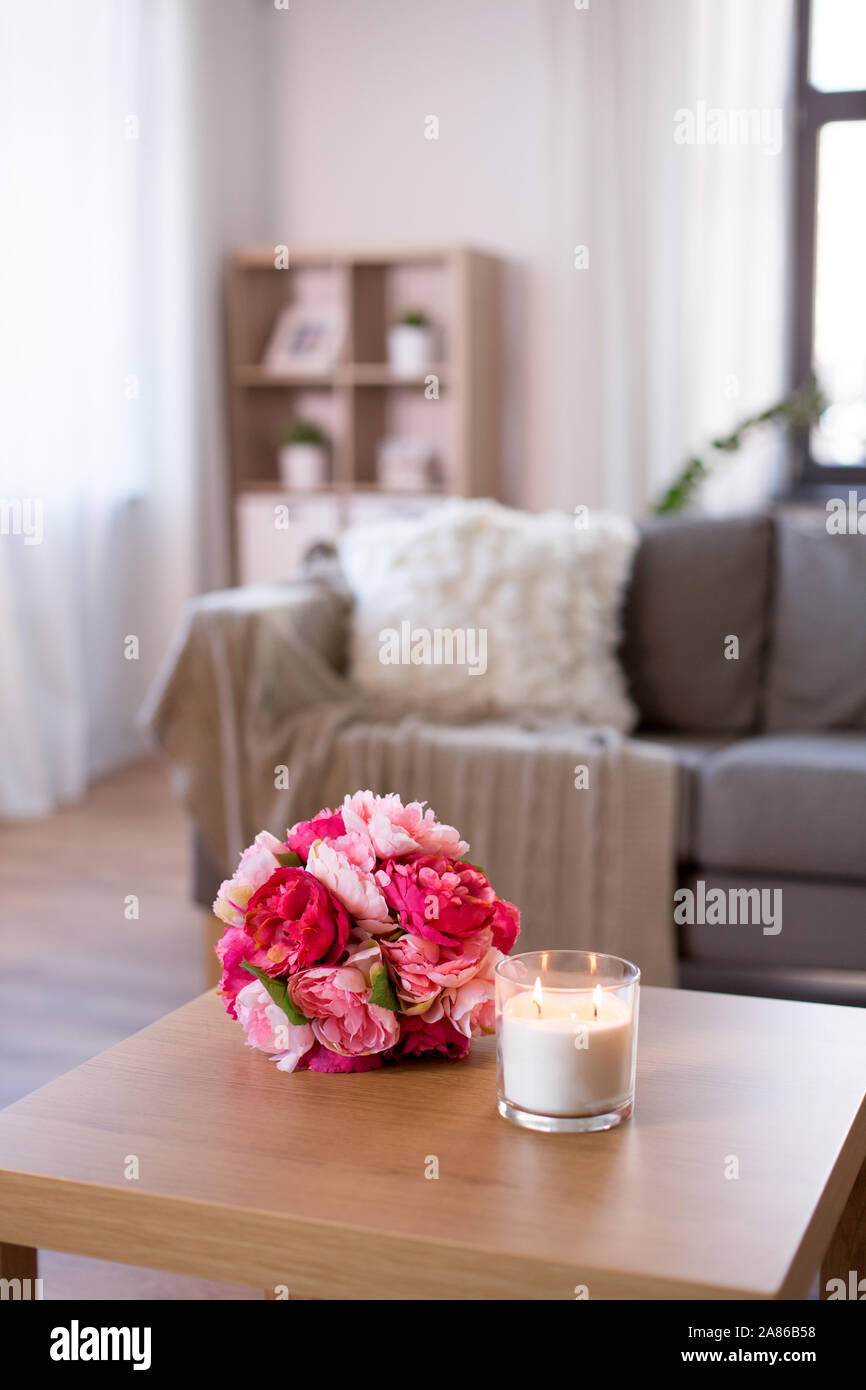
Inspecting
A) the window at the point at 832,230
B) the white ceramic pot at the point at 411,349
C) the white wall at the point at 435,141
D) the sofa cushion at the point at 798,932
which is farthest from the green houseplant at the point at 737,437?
the sofa cushion at the point at 798,932

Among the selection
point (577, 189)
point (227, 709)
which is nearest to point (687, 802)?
point (227, 709)

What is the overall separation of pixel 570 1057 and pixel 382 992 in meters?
0.16

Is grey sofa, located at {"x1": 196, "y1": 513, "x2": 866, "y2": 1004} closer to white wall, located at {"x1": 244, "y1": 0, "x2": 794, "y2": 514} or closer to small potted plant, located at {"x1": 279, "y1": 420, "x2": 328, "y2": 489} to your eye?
white wall, located at {"x1": 244, "y1": 0, "x2": 794, "y2": 514}

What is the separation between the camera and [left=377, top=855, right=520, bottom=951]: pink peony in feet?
3.64

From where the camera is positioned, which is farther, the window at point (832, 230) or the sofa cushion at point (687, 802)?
the window at point (832, 230)

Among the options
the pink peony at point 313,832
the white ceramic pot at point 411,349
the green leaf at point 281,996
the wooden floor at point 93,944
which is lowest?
the wooden floor at point 93,944

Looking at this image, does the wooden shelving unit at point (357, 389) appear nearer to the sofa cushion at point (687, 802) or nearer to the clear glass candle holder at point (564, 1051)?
the sofa cushion at point (687, 802)

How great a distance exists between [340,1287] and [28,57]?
3.65 m

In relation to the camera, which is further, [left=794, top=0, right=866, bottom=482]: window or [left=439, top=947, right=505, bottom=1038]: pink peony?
[left=794, top=0, right=866, bottom=482]: window

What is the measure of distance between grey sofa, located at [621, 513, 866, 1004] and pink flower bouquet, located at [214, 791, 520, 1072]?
126 cm

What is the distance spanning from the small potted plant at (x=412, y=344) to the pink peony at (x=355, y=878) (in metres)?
3.57

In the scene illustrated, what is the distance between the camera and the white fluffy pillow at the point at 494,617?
2.63m

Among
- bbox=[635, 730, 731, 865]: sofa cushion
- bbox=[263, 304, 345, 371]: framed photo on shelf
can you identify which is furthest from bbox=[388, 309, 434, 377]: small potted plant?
bbox=[635, 730, 731, 865]: sofa cushion

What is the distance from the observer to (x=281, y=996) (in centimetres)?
111
